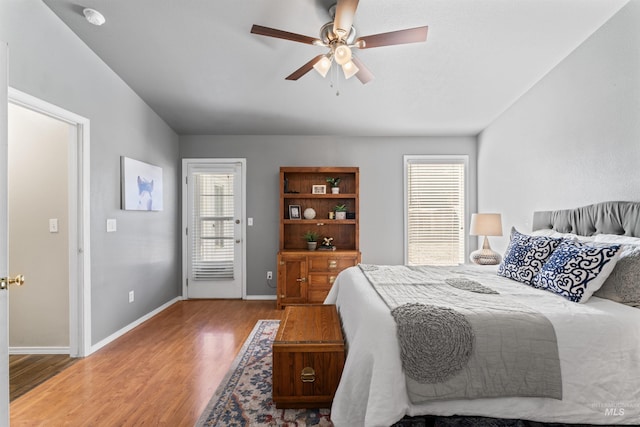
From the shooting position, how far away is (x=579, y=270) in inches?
70.5

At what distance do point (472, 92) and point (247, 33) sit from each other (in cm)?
237

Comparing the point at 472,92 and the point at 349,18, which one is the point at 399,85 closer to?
the point at 472,92

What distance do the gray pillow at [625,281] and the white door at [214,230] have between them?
12.9 feet

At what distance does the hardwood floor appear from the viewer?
6.17ft

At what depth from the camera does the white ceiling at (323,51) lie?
2219 millimetres

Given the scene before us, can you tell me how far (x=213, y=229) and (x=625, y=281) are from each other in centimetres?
431

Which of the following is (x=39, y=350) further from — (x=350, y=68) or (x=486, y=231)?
(x=486, y=231)

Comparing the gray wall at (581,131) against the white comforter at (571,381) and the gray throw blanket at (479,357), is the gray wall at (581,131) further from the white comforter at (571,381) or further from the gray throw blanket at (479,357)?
the gray throw blanket at (479,357)

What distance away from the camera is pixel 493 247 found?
13.5 ft

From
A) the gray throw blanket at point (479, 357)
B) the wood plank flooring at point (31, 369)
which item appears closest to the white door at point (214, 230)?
the wood plank flooring at point (31, 369)

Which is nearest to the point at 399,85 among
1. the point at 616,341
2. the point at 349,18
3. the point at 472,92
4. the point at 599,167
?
the point at 472,92

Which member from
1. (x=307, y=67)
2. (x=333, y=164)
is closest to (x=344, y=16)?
(x=307, y=67)

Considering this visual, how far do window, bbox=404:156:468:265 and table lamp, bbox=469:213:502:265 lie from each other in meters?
1.04

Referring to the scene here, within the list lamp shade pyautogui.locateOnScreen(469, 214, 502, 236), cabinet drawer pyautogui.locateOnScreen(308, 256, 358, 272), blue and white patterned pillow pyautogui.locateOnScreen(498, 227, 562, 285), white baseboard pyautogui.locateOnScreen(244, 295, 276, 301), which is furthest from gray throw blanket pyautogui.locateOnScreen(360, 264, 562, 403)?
white baseboard pyautogui.locateOnScreen(244, 295, 276, 301)
